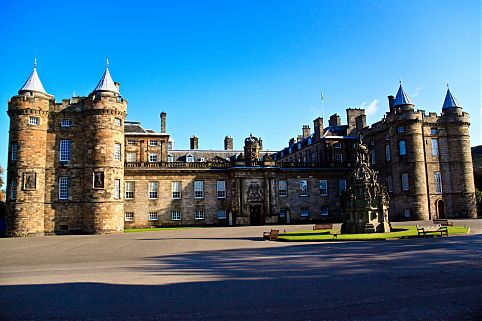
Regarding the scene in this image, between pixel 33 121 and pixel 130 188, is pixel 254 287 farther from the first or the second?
pixel 130 188

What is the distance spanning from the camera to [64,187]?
35.1 meters

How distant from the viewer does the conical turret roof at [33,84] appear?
34938 millimetres

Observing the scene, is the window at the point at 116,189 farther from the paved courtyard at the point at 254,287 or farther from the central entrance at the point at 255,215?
the paved courtyard at the point at 254,287

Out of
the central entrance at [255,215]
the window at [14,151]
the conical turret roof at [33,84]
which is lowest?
the central entrance at [255,215]

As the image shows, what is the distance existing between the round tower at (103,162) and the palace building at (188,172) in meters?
0.09

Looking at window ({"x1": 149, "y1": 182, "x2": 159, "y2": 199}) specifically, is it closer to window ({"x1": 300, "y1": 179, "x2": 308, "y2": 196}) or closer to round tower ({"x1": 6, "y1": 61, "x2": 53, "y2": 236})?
round tower ({"x1": 6, "y1": 61, "x2": 53, "y2": 236})

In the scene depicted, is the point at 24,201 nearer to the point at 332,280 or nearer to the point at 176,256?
the point at 176,256

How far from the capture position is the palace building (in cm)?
3416

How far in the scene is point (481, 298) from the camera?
24.5 feet

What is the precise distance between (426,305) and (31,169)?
34.7 m

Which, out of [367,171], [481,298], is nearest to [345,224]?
[367,171]

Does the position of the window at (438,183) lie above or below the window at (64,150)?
below

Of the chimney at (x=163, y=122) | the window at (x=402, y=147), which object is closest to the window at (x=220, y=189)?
the chimney at (x=163, y=122)

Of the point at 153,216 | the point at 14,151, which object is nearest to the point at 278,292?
the point at 14,151
